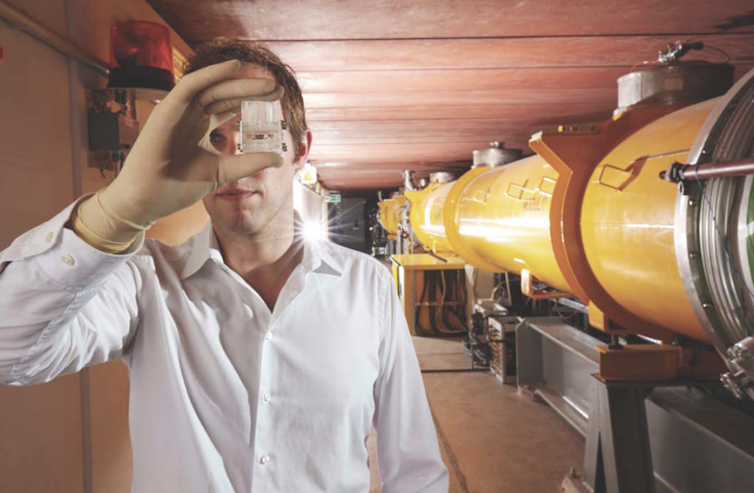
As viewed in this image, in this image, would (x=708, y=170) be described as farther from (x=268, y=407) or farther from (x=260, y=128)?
(x=268, y=407)

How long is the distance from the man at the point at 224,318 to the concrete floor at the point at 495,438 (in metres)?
2.40

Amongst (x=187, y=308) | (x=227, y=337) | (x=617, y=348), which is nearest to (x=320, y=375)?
(x=227, y=337)

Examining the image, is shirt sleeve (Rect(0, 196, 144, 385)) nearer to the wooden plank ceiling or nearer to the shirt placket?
the shirt placket

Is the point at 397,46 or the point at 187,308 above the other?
the point at 397,46

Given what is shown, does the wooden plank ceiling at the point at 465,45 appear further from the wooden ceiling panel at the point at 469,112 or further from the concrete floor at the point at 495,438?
the concrete floor at the point at 495,438

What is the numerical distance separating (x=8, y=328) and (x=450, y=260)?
7028mm

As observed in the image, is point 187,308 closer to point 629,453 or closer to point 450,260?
point 629,453

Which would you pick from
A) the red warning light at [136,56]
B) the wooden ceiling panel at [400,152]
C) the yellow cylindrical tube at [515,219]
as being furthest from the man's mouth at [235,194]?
the wooden ceiling panel at [400,152]

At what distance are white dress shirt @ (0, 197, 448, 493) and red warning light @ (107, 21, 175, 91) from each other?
66cm

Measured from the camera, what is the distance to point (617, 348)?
2527 millimetres

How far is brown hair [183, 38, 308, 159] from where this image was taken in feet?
4.67

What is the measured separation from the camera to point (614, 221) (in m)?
1.80

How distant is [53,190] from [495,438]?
3676mm

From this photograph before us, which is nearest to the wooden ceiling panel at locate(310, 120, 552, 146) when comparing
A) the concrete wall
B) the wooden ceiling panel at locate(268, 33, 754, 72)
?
the wooden ceiling panel at locate(268, 33, 754, 72)
